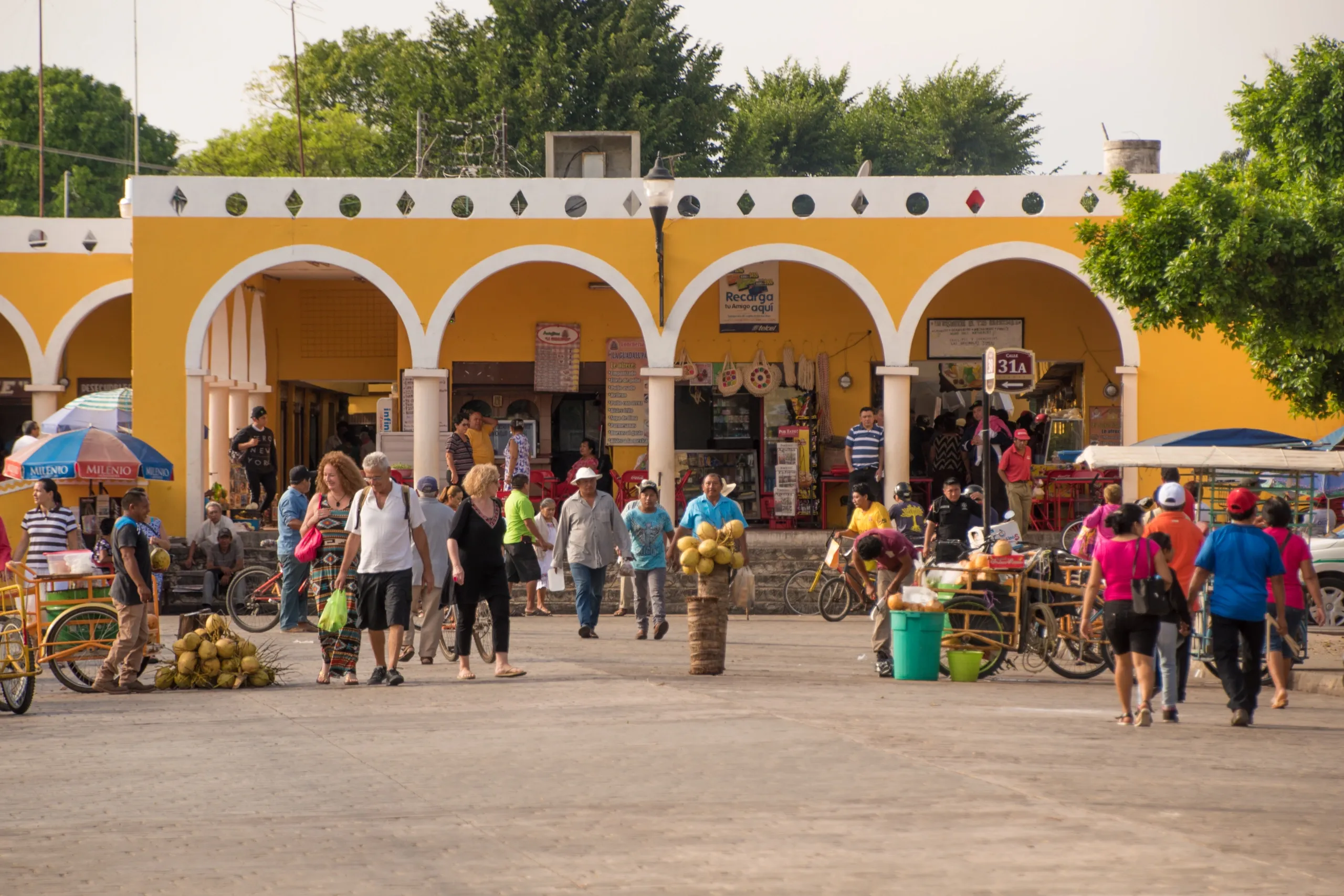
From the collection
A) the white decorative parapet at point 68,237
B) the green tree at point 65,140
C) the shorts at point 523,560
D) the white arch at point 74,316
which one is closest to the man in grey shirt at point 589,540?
the shorts at point 523,560

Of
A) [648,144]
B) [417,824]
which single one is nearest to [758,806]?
[417,824]

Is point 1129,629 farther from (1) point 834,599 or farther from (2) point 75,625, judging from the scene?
(1) point 834,599

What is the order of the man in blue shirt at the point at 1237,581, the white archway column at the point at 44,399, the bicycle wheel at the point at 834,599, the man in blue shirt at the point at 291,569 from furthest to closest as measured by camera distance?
the white archway column at the point at 44,399, the bicycle wheel at the point at 834,599, the man in blue shirt at the point at 291,569, the man in blue shirt at the point at 1237,581

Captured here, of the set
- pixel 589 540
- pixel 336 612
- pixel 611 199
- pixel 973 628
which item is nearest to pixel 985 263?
pixel 611 199

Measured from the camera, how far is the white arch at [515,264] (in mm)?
20484

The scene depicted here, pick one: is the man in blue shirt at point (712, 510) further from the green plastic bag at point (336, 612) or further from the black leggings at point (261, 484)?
the black leggings at point (261, 484)

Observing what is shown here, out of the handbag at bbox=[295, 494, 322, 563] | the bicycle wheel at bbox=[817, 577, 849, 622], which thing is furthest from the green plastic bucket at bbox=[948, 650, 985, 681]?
the bicycle wheel at bbox=[817, 577, 849, 622]

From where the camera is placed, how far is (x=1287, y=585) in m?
11.2

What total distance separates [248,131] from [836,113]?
17931mm

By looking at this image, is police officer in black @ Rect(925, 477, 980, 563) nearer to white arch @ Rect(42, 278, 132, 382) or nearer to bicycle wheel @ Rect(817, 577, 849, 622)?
bicycle wheel @ Rect(817, 577, 849, 622)

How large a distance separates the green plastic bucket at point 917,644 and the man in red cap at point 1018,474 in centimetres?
782

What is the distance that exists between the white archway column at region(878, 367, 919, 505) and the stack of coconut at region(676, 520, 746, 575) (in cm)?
783

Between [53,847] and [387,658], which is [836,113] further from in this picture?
[53,847]

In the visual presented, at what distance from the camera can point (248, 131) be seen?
165 ft
